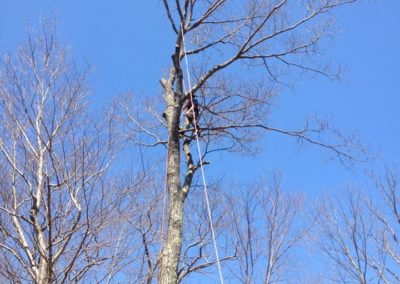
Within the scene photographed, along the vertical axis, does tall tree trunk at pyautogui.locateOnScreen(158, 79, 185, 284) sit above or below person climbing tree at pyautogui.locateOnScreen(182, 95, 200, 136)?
below

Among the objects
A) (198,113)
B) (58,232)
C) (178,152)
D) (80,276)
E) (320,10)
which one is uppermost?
(320,10)

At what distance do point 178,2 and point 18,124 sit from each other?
7.26 ft

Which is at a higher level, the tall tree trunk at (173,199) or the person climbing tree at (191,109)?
the person climbing tree at (191,109)

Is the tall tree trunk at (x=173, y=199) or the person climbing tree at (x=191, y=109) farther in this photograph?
the person climbing tree at (x=191, y=109)

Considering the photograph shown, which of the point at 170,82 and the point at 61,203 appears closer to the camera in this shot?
the point at 170,82

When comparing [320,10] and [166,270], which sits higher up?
[320,10]

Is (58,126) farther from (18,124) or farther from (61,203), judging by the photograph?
(61,203)

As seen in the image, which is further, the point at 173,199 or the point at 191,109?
the point at 191,109

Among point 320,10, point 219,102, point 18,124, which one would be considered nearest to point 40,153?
point 18,124

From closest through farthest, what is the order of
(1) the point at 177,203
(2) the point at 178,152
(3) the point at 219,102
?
(1) the point at 177,203 → (2) the point at 178,152 → (3) the point at 219,102

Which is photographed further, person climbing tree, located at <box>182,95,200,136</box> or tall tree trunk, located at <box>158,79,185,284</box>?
person climbing tree, located at <box>182,95,200,136</box>

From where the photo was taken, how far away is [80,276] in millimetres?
4953

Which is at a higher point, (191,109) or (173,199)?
(191,109)

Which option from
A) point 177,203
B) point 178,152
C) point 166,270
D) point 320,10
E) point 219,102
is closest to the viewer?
point 166,270
